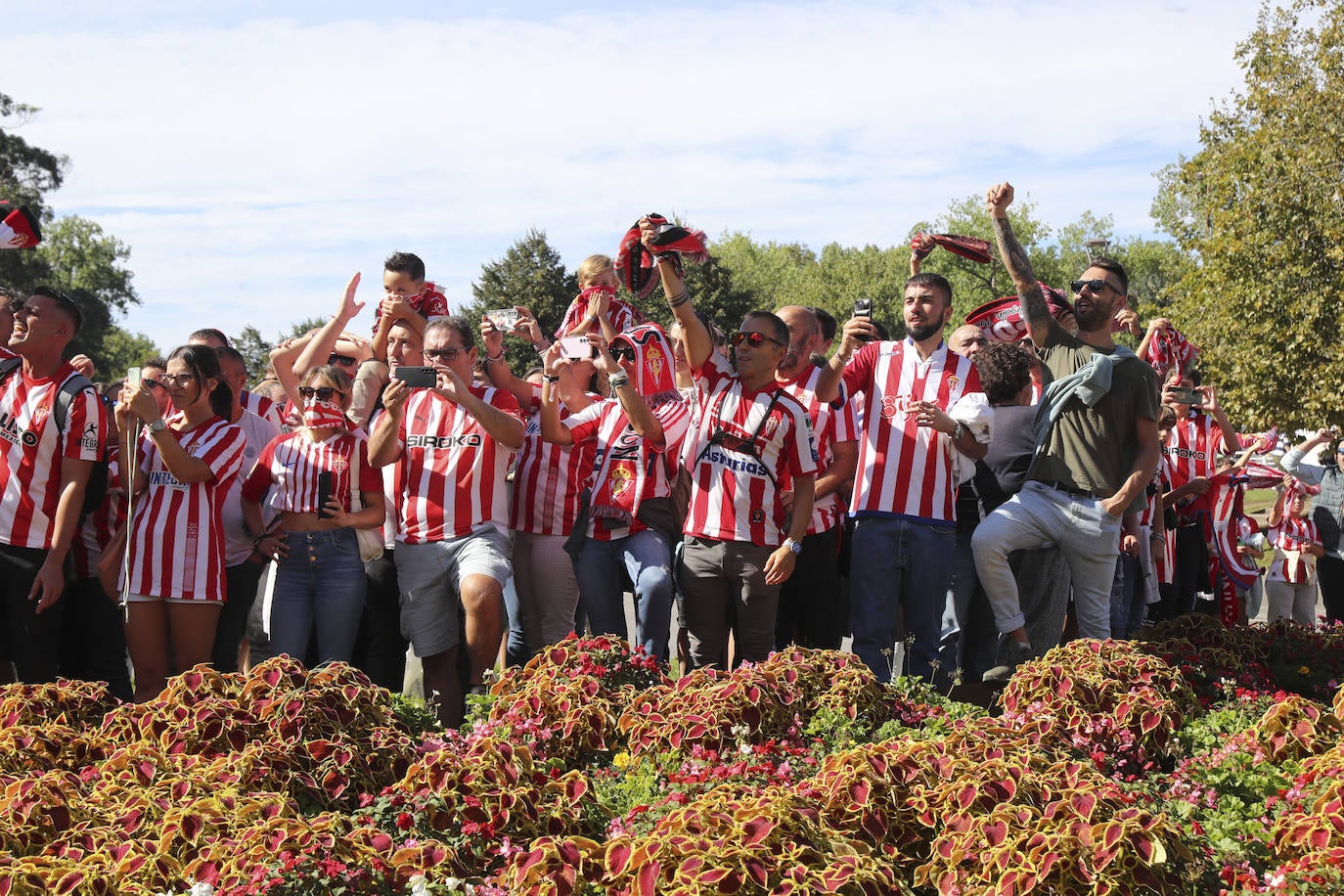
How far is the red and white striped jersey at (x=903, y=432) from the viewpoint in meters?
6.49

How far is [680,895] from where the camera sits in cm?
287

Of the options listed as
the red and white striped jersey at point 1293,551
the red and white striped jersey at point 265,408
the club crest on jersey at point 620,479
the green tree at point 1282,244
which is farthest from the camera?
the green tree at point 1282,244

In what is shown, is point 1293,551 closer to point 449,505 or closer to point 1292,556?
point 1292,556

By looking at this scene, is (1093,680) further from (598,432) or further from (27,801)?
(27,801)

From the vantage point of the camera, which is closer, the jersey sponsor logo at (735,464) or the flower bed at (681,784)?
the flower bed at (681,784)

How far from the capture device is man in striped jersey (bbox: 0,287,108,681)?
250 inches

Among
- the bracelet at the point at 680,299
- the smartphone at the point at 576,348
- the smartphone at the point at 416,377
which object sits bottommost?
the smartphone at the point at 416,377

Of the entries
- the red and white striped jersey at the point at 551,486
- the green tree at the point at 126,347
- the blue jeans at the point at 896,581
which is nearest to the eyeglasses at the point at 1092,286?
the blue jeans at the point at 896,581

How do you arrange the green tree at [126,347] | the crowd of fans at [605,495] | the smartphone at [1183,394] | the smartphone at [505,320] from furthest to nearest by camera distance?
the green tree at [126,347], the smartphone at [1183,394], the smartphone at [505,320], the crowd of fans at [605,495]

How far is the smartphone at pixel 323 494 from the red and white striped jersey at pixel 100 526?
1.07 m

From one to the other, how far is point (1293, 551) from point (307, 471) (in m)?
9.59

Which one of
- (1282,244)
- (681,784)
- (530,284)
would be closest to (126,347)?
(530,284)

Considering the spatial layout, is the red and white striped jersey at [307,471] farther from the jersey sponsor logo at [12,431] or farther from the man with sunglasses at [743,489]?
the man with sunglasses at [743,489]

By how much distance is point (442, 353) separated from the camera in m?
6.53
